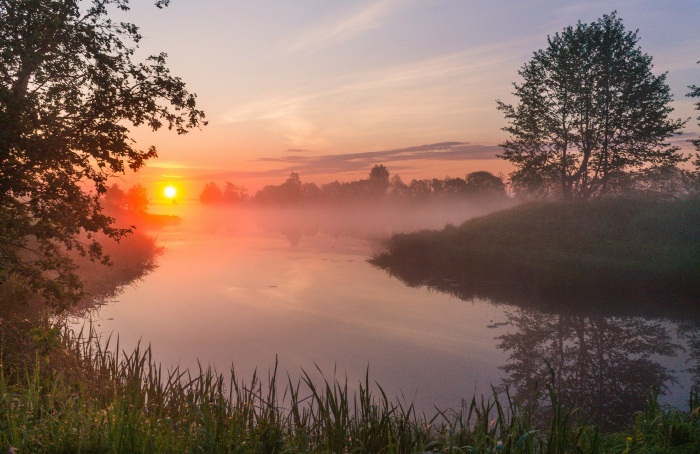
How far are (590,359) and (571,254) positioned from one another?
16.2 metres

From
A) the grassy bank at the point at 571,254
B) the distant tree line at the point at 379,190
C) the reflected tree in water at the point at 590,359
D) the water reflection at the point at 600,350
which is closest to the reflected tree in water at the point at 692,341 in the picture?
the water reflection at the point at 600,350

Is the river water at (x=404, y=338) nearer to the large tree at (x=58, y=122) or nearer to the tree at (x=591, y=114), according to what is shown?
the large tree at (x=58, y=122)

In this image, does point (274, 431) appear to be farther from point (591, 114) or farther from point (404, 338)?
point (591, 114)

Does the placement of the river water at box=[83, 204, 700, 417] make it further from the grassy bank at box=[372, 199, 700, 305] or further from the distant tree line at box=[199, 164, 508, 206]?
the distant tree line at box=[199, 164, 508, 206]

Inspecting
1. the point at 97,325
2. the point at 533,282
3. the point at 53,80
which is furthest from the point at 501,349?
the point at 53,80

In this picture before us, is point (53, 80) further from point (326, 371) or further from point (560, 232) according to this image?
point (560, 232)

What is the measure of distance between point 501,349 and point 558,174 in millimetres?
29484

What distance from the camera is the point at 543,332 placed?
16188mm

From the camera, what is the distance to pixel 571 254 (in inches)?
1115

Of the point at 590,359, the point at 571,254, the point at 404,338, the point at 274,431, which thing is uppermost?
the point at 274,431

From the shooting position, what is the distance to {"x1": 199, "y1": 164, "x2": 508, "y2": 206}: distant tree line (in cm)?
11698

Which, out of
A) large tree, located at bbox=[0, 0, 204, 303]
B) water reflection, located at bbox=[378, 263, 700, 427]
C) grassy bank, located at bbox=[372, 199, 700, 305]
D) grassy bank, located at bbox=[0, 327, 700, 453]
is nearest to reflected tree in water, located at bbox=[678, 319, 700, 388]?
water reflection, located at bbox=[378, 263, 700, 427]

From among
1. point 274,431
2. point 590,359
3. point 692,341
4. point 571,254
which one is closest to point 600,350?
point 590,359

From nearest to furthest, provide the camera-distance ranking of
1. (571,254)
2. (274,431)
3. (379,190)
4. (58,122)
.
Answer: (274,431)
(58,122)
(571,254)
(379,190)
